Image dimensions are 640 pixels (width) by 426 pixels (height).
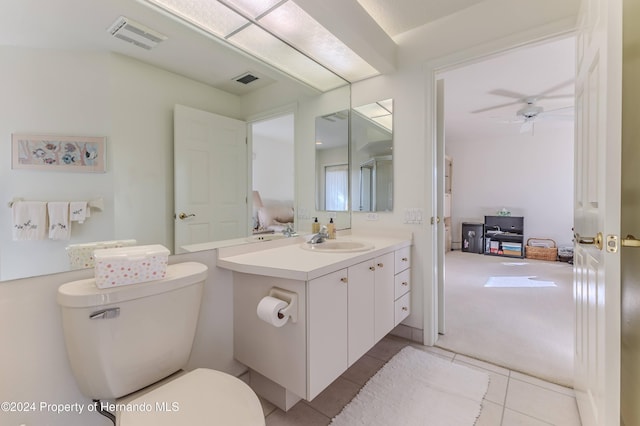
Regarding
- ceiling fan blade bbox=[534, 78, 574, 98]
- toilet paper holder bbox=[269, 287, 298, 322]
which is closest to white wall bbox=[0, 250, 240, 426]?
toilet paper holder bbox=[269, 287, 298, 322]

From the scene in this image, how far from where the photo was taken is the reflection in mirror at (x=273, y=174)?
179 cm

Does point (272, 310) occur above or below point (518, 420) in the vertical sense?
above

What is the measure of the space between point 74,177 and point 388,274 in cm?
173

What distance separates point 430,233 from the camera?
214cm

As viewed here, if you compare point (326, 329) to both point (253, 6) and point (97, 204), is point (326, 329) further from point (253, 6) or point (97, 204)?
point (253, 6)

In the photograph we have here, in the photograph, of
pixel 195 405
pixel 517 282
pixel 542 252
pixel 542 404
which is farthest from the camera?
pixel 542 252

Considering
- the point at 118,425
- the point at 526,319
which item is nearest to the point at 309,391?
the point at 118,425

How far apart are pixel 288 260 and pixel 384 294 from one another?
760 mm

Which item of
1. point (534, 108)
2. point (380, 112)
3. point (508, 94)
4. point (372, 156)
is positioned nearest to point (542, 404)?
point (372, 156)

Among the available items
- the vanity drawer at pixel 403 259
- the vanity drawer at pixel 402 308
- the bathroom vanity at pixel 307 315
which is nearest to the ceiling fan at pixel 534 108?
the vanity drawer at pixel 403 259

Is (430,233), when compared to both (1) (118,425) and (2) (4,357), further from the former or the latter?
(2) (4,357)

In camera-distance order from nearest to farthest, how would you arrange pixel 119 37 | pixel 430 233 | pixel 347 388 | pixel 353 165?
pixel 119 37 → pixel 347 388 → pixel 430 233 → pixel 353 165

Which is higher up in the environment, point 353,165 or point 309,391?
point 353,165

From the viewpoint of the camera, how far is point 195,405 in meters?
0.93
